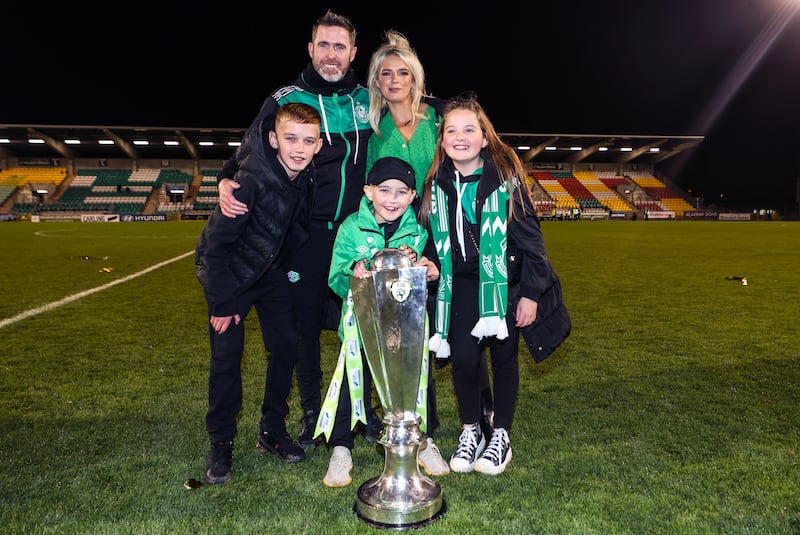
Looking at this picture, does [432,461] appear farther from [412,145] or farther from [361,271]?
[412,145]

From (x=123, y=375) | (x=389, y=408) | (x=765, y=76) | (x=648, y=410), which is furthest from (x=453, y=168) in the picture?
(x=765, y=76)

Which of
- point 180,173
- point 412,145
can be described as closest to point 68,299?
point 412,145

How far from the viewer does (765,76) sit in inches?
1432

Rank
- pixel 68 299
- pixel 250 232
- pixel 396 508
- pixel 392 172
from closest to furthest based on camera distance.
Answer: pixel 396 508 < pixel 392 172 < pixel 250 232 < pixel 68 299

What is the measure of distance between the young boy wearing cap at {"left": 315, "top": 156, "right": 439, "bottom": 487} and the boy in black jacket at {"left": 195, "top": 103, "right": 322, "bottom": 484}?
238 mm

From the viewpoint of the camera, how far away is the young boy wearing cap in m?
2.22

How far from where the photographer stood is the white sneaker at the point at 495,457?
2.30 meters

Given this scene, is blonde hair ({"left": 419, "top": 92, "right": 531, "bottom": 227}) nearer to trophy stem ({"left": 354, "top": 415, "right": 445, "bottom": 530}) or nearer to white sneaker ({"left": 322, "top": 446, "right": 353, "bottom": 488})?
trophy stem ({"left": 354, "top": 415, "right": 445, "bottom": 530})

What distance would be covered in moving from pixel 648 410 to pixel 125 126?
3850 cm

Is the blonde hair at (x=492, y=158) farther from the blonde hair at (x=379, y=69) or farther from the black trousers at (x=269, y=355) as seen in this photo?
the black trousers at (x=269, y=355)

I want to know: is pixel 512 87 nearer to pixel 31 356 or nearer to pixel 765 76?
pixel 765 76

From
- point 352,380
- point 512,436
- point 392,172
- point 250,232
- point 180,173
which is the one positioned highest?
point 180,173

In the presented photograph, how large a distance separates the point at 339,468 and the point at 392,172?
1.18 meters

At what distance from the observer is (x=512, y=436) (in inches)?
107
